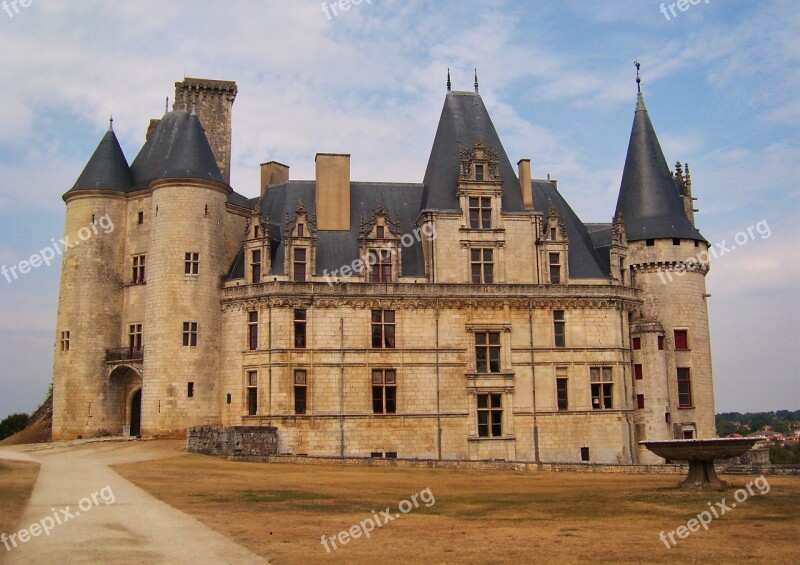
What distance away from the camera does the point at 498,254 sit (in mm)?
41281

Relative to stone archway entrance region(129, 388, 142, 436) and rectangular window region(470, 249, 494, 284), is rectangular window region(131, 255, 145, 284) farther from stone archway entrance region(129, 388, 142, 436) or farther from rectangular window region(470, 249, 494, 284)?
rectangular window region(470, 249, 494, 284)

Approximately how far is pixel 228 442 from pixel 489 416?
12901 mm

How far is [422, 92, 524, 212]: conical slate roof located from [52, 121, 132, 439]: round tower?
1596 cm

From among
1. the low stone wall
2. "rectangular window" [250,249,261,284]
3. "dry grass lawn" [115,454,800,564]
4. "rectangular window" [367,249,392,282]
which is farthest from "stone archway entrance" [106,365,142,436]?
"dry grass lawn" [115,454,800,564]

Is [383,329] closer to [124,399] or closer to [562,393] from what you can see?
[562,393]

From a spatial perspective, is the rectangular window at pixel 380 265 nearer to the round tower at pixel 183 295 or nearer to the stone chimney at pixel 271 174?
the round tower at pixel 183 295

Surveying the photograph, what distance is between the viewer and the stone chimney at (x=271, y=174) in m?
46.0

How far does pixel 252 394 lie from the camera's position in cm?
3894

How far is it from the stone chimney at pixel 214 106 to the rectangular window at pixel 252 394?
15538 mm

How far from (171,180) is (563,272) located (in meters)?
20.0

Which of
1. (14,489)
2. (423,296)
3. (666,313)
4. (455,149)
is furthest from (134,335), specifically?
(666,313)

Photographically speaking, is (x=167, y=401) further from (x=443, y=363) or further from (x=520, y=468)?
(x=520, y=468)

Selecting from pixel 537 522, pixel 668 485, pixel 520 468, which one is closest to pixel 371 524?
→ pixel 537 522

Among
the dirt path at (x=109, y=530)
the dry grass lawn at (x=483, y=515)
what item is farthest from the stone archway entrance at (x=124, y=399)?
the dirt path at (x=109, y=530)
